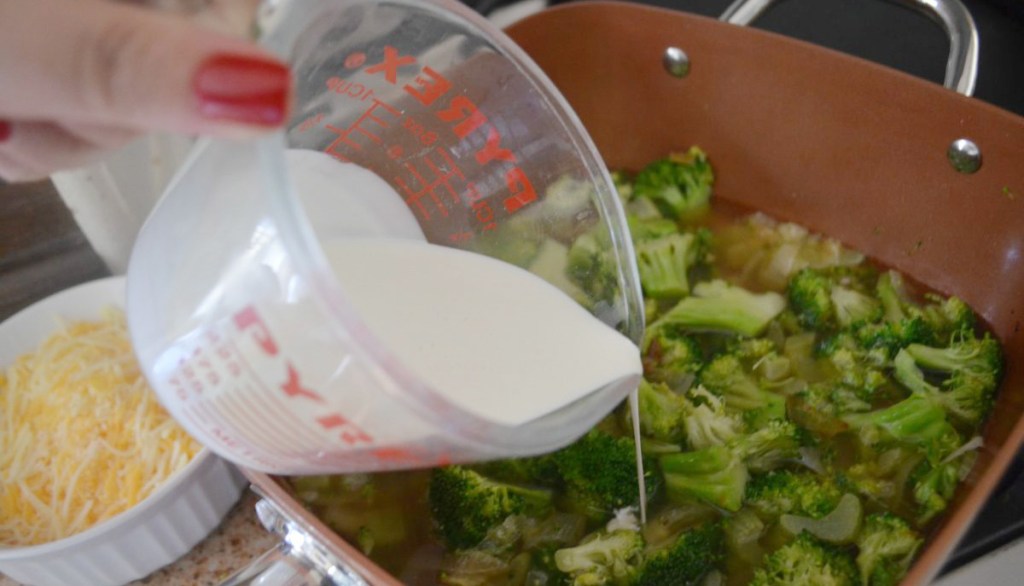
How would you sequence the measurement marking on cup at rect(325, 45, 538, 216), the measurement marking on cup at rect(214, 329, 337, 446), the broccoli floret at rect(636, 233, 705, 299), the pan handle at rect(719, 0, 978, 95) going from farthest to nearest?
the broccoli floret at rect(636, 233, 705, 299), the pan handle at rect(719, 0, 978, 95), the measurement marking on cup at rect(325, 45, 538, 216), the measurement marking on cup at rect(214, 329, 337, 446)

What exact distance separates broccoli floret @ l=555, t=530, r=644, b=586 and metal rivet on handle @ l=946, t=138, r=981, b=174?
666 mm

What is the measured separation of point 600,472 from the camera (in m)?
0.95

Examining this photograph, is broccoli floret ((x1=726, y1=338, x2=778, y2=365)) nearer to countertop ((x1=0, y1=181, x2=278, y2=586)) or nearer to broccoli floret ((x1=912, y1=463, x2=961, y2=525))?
broccoli floret ((x1=912, y1=463, x2=961, y2=525))

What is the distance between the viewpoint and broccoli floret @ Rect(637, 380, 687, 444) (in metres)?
1.03

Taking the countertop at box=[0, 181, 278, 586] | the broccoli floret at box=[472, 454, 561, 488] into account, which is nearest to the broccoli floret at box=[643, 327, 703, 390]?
the broccoli floret at box=[472, 454, 561, 488]

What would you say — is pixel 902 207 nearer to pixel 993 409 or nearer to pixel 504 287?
pixel 993 409

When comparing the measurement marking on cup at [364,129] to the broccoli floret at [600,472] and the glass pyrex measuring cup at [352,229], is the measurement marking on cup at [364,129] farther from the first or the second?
the broccoli floret at [600,472]

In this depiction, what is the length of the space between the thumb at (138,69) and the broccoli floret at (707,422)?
694 millimetres

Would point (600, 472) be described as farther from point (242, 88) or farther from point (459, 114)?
point (242, 88)

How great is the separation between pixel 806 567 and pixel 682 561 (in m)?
0.13

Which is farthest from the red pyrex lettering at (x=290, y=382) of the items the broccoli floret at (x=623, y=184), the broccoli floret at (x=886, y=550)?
the broccoli floret at (x=623, y=184)

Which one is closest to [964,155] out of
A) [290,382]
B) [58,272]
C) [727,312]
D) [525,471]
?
[727,312]

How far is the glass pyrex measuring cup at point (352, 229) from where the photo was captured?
55cm

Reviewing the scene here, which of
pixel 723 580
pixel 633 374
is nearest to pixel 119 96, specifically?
pixel 633 374
